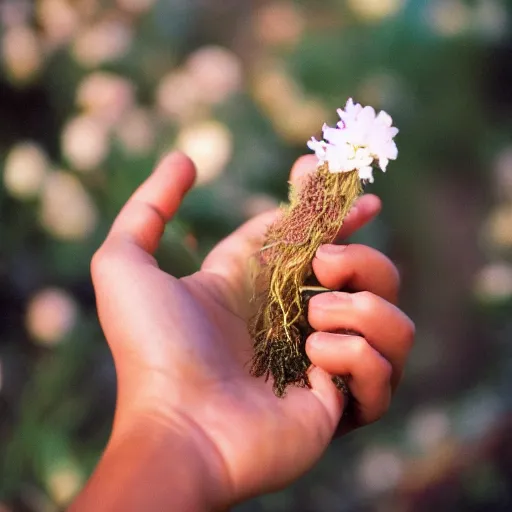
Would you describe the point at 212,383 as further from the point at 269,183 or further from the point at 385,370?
the point at 269,183

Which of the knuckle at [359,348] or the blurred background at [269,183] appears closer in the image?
the knuckle at [359,348]

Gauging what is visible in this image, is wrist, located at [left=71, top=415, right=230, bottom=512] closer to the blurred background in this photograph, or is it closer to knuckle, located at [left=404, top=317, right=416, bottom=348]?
knuckle, located at [left=404, top=317, right=416, bottom=348]

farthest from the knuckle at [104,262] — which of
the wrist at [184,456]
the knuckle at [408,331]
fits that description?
the knuckle at [408,331]

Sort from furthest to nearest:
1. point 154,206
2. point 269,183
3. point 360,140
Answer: point 269,183 → point 154,206 → point 360,140

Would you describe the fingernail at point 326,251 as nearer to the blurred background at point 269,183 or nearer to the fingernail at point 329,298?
the fingernail at point 329,298

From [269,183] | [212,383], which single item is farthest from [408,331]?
[269,183]

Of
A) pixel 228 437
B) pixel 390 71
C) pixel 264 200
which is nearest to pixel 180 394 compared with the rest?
pixel 228 437
